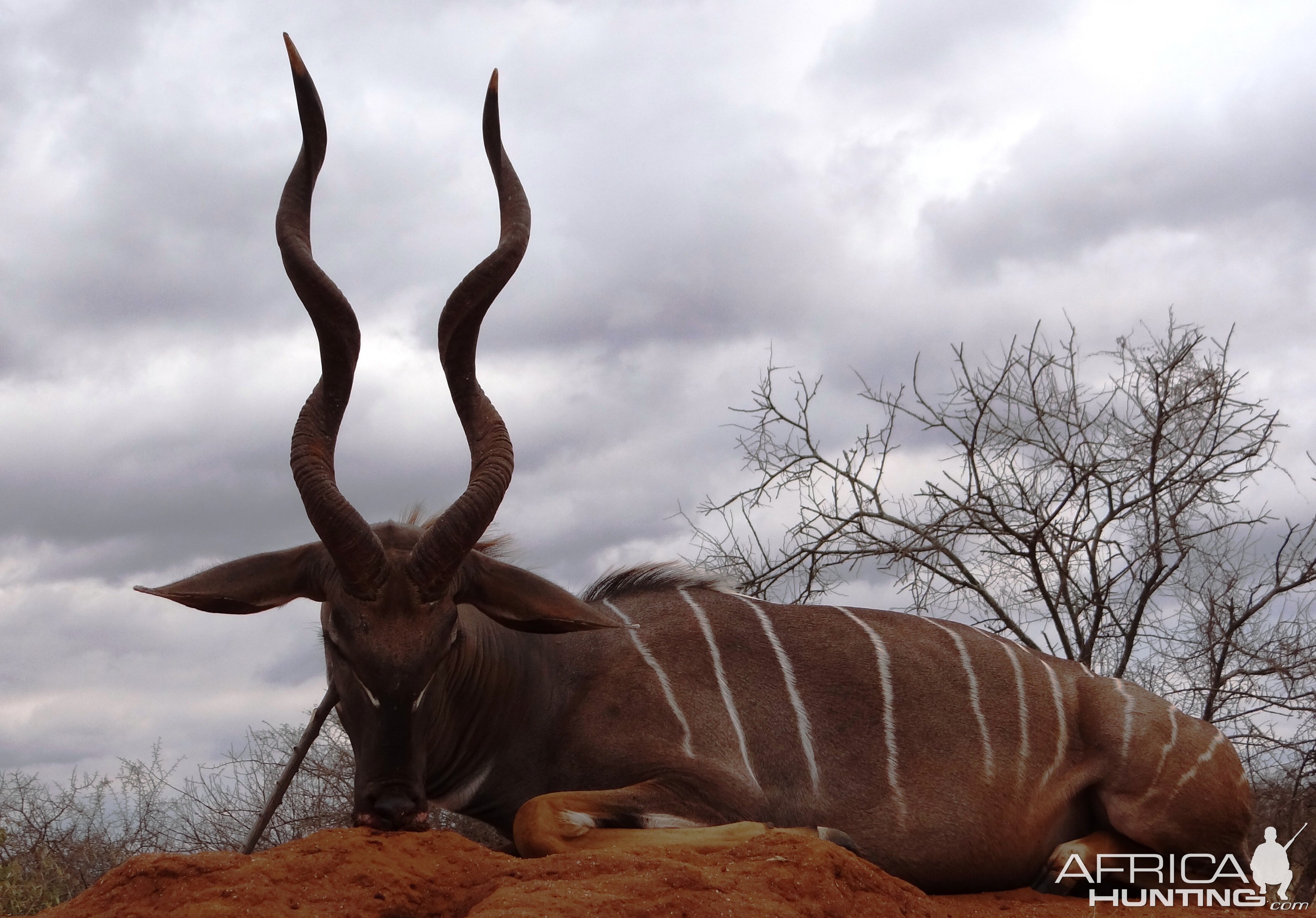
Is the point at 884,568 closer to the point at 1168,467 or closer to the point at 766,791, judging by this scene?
the point at 1168,467

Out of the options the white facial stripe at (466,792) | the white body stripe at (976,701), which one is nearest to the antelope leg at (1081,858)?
the white body stripe at (976,701)

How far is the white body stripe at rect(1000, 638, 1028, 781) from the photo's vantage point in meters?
5.74

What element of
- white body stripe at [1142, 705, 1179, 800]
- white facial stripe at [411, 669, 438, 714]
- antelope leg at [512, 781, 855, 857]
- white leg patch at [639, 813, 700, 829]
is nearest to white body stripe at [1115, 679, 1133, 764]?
white body stripe at [1142, 705, 1179, 800]

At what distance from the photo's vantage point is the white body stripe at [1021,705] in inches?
226

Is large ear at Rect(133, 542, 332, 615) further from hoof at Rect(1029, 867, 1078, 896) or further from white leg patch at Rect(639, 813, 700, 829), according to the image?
hoof at Rect(1029, 867, 1078, 896)

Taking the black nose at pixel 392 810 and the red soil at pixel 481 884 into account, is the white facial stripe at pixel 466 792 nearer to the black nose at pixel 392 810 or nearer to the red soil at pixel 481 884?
the black nose at pixel 392 810

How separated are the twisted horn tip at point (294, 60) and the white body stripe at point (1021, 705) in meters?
4.34

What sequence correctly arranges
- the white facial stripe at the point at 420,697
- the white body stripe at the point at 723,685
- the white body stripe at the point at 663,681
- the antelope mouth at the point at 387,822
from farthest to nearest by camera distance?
the white body stripe at the point at 723,685 → the white body stripe at the point at 663,681 → the white facial stripe at the point at 420,697 → the antelope mouth at the point at 387,822

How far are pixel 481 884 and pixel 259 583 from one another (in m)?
1.74

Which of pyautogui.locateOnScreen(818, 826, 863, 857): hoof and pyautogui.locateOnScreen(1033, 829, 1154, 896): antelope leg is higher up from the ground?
pyautogui.locateOnScreen(818, 826, 863, 857): hoof

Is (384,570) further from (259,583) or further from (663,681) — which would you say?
(663,681)

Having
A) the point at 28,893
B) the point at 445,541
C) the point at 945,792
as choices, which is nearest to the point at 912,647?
the point at 945,792

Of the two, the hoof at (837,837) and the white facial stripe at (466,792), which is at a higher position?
the white facial stripe at (466,792)

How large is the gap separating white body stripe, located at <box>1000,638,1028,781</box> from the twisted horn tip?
14.2 ft
